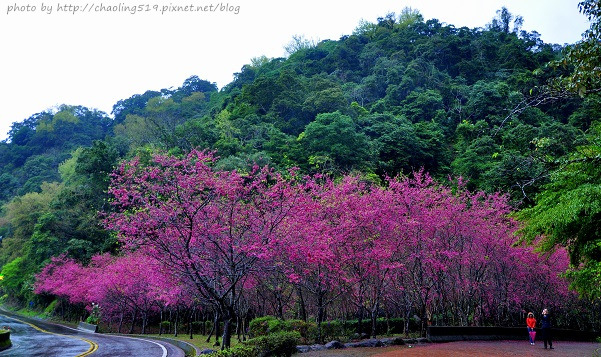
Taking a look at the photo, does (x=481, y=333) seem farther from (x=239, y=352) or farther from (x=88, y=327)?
(x=88, y=327)

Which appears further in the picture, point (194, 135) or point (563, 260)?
point (194, 135)

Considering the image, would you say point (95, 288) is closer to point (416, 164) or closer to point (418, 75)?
point (416, 164)

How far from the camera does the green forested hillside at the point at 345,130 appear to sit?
145ft

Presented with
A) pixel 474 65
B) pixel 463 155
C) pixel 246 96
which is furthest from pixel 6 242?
pixel 474 65

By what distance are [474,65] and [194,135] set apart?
4761cm

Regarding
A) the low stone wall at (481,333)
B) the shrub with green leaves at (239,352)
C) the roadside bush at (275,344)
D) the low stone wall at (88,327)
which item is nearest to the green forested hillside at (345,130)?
the low stone wall at (481,333)

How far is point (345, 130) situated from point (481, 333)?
28566 millimetres

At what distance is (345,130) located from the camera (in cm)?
4638

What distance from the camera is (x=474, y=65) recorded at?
2859 inches

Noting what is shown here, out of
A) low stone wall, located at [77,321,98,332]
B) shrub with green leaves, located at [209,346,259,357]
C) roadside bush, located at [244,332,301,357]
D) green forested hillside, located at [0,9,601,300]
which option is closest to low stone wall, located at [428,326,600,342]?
green forested hillside, located at [0,9,601,300]

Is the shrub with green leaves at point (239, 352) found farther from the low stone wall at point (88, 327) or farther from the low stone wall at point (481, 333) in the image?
the low stone wall at point (88, 327)

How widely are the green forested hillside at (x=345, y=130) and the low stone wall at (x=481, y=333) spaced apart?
6976 mm

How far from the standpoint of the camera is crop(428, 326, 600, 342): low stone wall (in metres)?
19.2

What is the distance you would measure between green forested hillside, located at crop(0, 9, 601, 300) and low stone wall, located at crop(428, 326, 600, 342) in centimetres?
698
